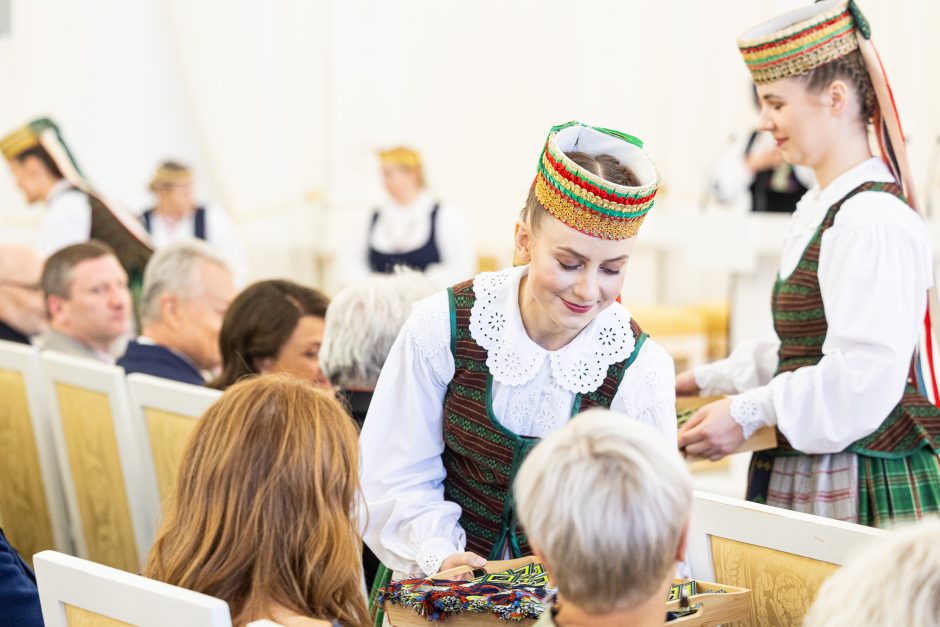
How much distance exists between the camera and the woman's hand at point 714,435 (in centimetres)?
235

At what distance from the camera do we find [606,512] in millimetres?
1341

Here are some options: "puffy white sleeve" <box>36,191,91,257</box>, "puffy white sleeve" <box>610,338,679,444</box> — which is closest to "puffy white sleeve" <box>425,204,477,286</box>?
"puffy white sleeve" <box>36,191,91,257</box>

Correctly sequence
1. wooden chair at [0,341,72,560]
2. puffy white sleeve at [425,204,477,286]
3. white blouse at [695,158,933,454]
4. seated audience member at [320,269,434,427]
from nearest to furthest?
white blouse at [695,158,933,454] → seated audience member at [320,269,434,427] → wooden chair at [0,341,72,560] → puffy white sleeve at [425,204,477,286]

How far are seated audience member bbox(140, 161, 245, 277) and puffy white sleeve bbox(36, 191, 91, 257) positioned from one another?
0.91 metres

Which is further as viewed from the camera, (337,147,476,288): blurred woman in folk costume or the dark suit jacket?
(337,147,476,288): blurred woman in folk costume

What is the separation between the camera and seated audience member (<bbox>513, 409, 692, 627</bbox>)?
1345mm

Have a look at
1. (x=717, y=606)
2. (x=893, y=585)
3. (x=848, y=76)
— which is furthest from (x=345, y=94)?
(x=893, y=585)

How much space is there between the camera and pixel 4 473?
3496 mm

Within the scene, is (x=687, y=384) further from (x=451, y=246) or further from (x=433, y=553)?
(x=451, y=246)

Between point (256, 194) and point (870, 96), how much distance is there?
20.2 ft

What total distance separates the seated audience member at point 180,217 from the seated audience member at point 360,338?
13.9ft

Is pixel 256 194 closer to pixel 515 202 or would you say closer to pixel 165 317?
pixel 515 202

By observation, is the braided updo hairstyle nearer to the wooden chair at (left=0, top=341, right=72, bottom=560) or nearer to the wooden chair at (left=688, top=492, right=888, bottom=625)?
the wooden chair at (left=688, top=492, right=888, bottom=625)

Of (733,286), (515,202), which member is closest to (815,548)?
(733,286)
